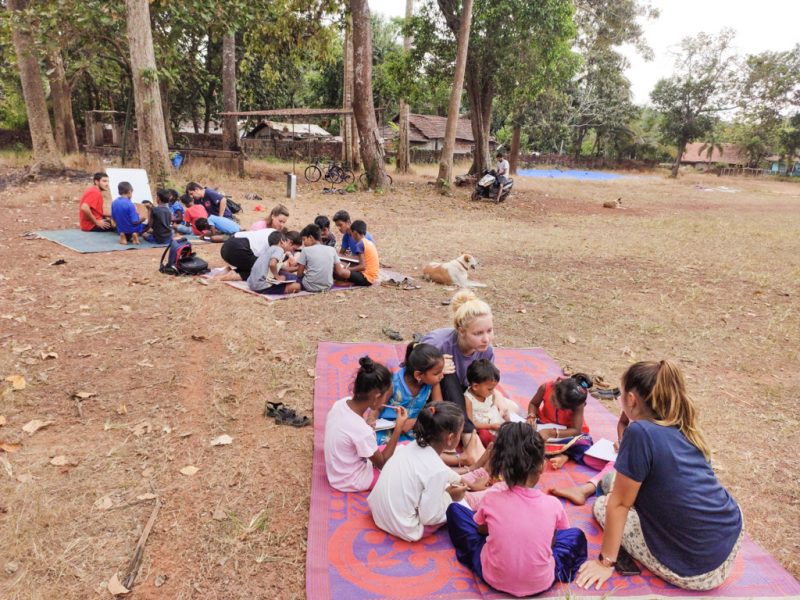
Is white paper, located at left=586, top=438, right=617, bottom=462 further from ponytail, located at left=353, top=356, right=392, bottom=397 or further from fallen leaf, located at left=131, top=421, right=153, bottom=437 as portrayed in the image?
fallen leaf, located at left=131, top=421, right=153, bottom=437

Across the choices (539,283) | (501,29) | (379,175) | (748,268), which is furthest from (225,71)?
(748,268)

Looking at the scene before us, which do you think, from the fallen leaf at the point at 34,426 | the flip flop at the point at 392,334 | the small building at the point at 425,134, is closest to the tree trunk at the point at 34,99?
the flip flop at the point at 392,334

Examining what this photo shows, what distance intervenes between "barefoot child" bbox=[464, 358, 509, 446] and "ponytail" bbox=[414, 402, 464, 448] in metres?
0.99

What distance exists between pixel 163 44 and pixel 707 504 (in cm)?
1950

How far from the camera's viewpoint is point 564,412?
13.0 feet

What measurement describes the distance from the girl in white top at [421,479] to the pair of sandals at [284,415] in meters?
1.36

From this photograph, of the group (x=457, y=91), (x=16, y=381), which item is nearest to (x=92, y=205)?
(x=16, y=381)

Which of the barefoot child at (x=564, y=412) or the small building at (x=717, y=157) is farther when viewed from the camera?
the small building at (x=717, y=157)

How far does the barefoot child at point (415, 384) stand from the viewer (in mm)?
3680

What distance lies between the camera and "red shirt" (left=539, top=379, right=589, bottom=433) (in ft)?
13.0

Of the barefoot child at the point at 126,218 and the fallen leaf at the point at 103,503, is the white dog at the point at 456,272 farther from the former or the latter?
the fallen leaf at the point at 103,503

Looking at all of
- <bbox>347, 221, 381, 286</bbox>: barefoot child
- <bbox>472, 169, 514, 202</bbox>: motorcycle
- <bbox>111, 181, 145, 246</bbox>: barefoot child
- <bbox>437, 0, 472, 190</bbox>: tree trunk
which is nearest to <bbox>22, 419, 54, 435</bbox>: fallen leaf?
<bbox>347, 221, 381, 286</bbox>: barefoot child

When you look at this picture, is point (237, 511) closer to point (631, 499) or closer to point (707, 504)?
point (631, 499)

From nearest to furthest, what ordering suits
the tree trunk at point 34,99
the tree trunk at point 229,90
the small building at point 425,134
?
the tree trunk at point 34,99, the tree trunk at point 229,90, the small building at point 425,134
